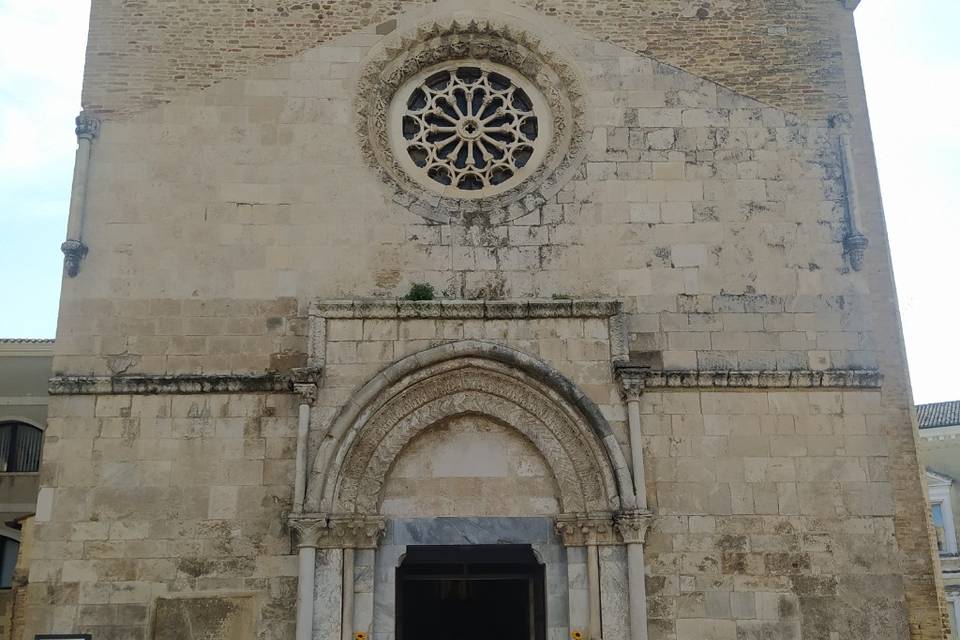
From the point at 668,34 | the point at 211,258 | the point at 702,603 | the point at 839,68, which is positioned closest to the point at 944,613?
the point at 702,603

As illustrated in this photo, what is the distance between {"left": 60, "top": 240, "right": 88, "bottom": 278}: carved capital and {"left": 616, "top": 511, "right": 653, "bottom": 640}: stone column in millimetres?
6303

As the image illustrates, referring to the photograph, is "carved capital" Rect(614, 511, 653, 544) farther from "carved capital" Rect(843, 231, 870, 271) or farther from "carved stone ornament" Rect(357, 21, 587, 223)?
"carved capital" Rect(843, 231, 870, 271)

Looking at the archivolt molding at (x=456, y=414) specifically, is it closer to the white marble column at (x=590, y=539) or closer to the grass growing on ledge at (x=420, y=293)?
the white marble column at (x=590, y=539)

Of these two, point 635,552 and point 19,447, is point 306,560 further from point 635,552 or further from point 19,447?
point 19,447

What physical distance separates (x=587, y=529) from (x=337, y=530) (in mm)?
2444

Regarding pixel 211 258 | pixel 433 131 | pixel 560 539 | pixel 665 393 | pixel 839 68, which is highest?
pixel 839 68

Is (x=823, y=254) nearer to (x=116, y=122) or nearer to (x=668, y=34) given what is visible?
(x=668, y=34)

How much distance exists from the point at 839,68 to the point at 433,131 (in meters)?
4.86

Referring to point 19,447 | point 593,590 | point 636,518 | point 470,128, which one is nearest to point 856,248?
point 636,518

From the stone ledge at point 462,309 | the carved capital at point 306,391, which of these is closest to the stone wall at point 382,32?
the stone ledge at point 462,309

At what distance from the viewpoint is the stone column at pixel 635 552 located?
916 centimetres

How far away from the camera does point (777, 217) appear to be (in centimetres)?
1080

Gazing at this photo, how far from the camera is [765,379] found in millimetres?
10109

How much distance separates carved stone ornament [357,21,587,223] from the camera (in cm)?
1077
